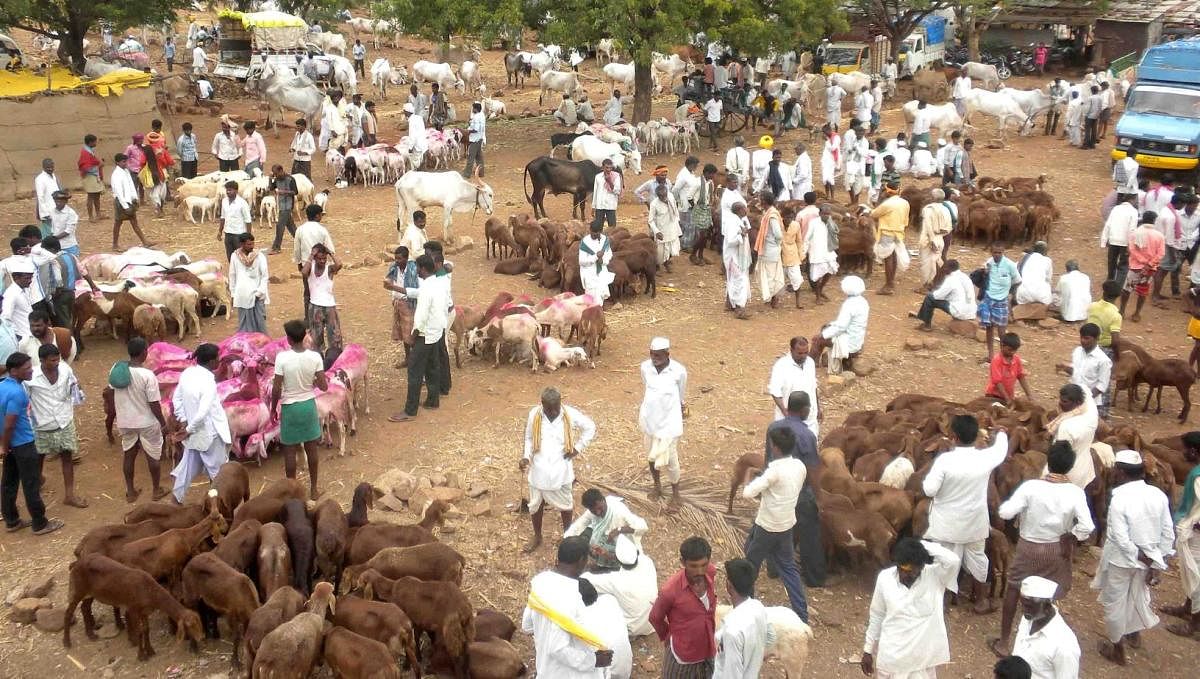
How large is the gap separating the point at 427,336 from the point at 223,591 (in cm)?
444

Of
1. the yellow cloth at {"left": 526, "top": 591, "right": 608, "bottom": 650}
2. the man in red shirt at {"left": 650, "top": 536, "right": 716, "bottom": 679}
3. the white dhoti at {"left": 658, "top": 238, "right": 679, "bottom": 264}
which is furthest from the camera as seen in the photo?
the white dhoti at {"left": 658, "top": 238, "right": 679, "bottom": 264}

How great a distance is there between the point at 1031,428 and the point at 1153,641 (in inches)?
89.9

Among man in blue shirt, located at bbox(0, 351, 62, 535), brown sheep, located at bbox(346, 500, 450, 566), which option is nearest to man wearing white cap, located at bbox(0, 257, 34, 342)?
man in blue shirt, located at bbox(0, 351, 62, 535)

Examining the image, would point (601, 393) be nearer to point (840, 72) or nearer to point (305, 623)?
point (305, 623)

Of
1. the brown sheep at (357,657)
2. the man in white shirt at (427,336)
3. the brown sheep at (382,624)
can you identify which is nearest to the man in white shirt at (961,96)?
the man in white shirt at (427,336)

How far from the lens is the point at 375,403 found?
1176 centimetres

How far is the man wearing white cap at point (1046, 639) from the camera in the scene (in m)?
5.69

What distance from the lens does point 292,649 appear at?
20.5ft

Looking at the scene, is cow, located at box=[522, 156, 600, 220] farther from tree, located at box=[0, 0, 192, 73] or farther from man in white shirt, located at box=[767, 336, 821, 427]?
tree, located at box=[0, 0, 192, 73]

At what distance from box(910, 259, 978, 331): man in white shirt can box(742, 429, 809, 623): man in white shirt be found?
732 centimetres

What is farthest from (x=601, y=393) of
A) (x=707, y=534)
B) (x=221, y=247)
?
(x=221, y=247)

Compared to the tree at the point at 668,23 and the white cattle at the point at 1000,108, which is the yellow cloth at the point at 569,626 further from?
the white cattle at the point at 1000,108

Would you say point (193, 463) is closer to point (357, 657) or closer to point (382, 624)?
point (382, 624)

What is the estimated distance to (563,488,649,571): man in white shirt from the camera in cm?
711
